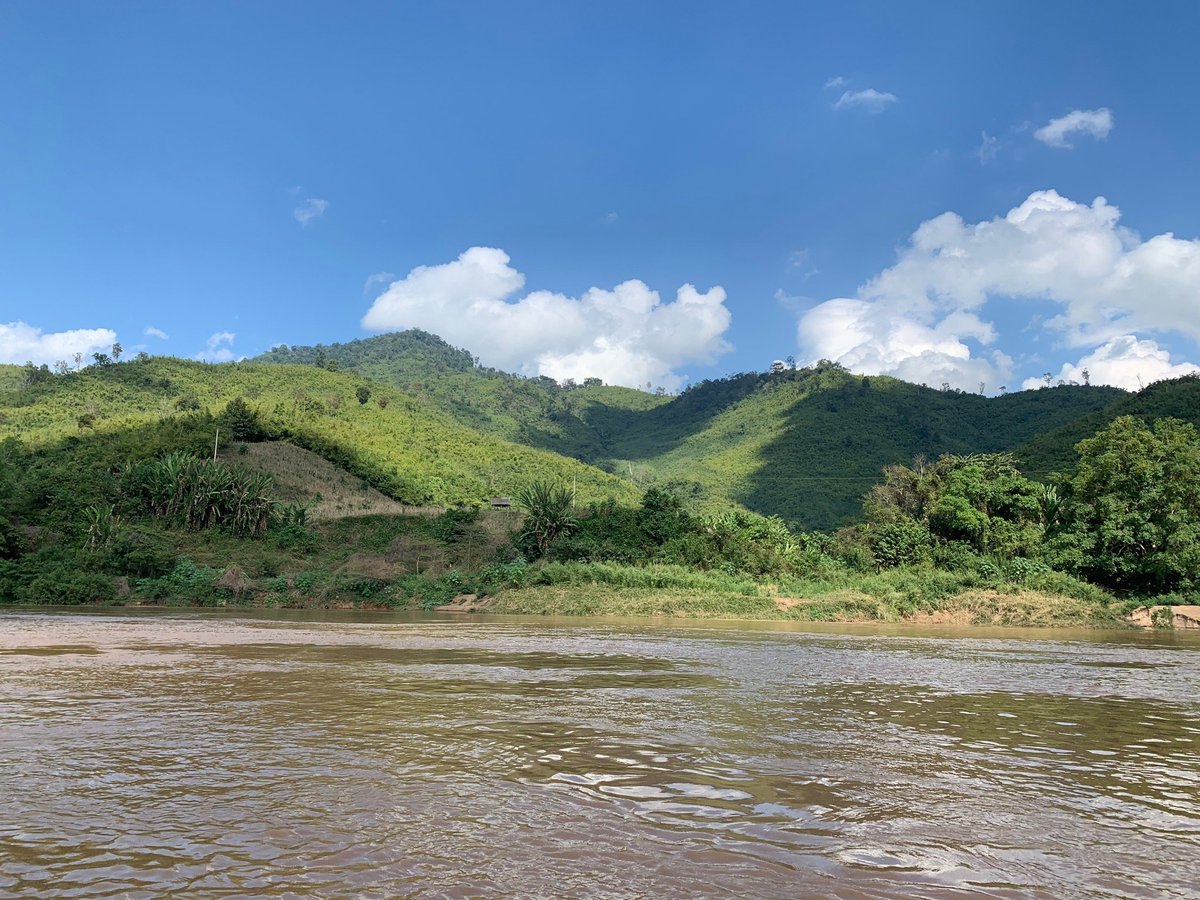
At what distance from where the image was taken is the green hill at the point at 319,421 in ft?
253

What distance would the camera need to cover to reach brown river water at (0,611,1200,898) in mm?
4590

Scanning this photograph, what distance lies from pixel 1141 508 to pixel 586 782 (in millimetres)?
41331

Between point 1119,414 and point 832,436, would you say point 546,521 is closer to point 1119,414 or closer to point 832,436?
point 1119,414

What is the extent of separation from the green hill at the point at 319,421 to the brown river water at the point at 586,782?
6402 centimetres

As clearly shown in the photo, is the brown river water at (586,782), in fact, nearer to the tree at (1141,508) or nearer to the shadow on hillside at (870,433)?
the tree at (1141,508)

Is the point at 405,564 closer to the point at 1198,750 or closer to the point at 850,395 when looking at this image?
the point at 1198,750

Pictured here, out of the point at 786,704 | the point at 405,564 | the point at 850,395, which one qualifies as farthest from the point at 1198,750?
the point at 850,395

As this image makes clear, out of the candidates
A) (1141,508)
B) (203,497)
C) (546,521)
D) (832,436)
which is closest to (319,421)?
(203,497)

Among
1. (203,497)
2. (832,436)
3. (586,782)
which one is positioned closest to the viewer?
(586,782)

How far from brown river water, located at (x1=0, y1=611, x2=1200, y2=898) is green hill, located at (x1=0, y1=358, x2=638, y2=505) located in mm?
64024

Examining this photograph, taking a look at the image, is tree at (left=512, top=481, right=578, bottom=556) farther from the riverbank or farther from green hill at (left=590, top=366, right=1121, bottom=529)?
green hill at (left=590, top=366, right=1121, bottom=529)

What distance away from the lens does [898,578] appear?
4106cm

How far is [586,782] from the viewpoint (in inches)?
266

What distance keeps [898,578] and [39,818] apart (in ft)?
133
